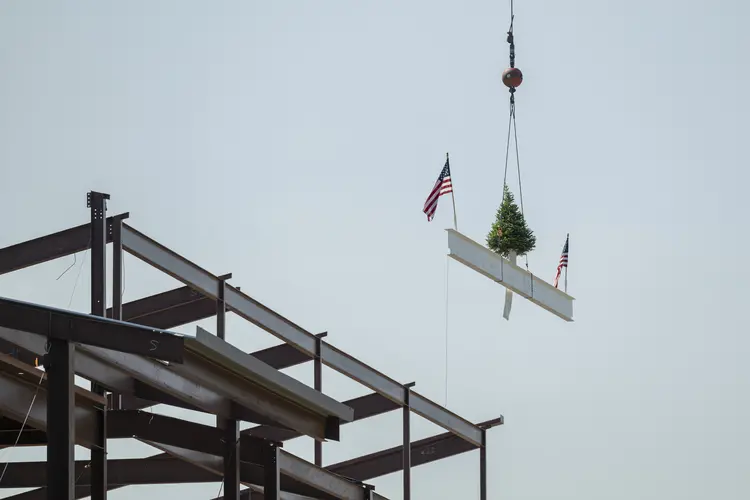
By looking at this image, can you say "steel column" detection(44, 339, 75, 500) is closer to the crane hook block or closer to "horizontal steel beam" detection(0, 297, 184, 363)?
"horizontal steel beam" detection(0, 297, 184, 363)

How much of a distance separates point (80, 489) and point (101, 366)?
426 cm

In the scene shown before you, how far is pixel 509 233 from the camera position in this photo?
2038cm

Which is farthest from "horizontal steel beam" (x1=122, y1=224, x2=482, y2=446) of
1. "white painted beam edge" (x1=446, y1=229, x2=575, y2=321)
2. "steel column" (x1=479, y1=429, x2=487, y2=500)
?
"white painted beam edge" (x1=446, y1=229, x2=575, y2=321)

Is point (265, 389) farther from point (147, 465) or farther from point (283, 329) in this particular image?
point (283, 329)

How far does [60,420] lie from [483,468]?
11101mm

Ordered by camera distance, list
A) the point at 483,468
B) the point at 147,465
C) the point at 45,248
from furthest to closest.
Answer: the point at 483,468 < the point at 45,248 < the point at 147,465

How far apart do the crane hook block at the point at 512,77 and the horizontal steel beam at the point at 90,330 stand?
11194mm

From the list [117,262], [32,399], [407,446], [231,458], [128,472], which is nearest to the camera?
[32,399]

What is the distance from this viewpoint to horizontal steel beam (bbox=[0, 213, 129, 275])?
1639cm

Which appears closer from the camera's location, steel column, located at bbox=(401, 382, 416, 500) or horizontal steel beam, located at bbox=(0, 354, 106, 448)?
horizontal steel beam, located at bbox=(0, 354, 106, 448)

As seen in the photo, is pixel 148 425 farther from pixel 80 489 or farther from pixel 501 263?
pixel 501 263

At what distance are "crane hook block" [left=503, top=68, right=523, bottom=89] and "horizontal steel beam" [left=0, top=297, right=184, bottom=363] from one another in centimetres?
1119

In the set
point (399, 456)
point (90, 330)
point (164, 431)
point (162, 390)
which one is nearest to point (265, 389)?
point (164, 431)

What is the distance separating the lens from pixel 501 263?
2045cm
